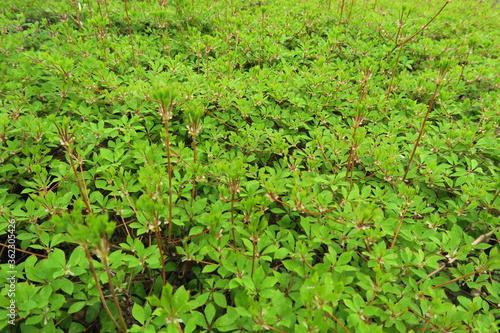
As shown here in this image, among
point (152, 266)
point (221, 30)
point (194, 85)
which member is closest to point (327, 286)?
point (152, 266)

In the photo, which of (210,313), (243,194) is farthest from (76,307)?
(243,194)

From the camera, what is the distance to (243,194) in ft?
5.64

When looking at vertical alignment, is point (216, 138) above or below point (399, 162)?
above

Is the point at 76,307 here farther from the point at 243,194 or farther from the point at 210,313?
the point at 243,194

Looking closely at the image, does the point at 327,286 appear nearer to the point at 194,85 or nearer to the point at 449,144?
the point at 449,144

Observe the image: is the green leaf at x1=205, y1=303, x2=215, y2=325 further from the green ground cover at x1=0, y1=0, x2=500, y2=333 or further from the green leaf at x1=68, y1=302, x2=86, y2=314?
the green leaf at x1=68, y1=302, x2=86, y2=314

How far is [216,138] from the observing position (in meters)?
2.25

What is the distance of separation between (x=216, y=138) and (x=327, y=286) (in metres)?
1.42

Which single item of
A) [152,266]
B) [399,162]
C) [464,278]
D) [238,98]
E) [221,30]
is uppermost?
[221,30]

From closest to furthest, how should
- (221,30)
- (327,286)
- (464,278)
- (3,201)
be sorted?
(327,286) < (464,278) < (3,201) < (221,30)

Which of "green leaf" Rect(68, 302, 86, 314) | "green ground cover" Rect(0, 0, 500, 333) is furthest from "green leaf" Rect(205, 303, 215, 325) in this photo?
"green leaf" Rect(68, 302, 86, 314)

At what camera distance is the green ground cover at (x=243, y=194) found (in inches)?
51.7

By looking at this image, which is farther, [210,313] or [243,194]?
[243,194]

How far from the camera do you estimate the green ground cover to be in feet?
4.31
